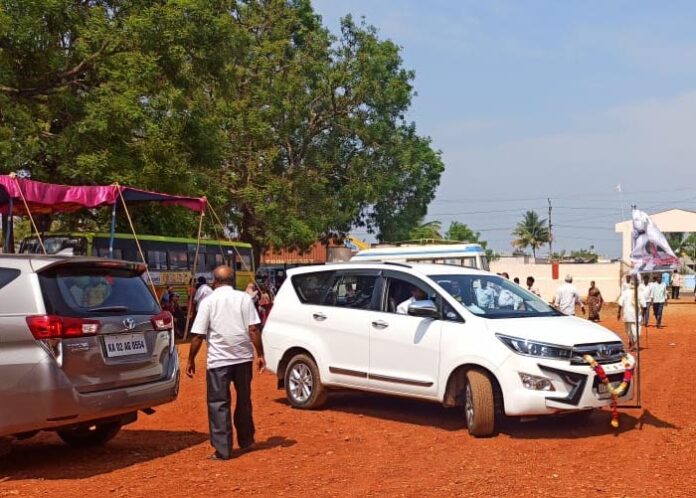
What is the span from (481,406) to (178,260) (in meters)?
18.5

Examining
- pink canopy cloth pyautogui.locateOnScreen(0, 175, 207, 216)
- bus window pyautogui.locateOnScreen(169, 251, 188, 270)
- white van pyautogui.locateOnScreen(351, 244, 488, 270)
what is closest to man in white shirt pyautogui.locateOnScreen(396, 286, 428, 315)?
pink canopy cloth pyautogui.locateOnScreen(0, 175, 207, 216)

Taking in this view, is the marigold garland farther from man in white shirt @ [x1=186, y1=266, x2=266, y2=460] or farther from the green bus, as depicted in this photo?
the green bus

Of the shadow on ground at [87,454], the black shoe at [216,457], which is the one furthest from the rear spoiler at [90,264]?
the black shoe at [216,457]

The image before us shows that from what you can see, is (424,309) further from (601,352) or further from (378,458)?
(378,458)

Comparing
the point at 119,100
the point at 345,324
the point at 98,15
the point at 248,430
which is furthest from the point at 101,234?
the point at 248,430

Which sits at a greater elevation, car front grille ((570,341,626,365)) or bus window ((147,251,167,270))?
bus window ((147,251,167,270))

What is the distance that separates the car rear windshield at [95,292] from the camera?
6496 mm

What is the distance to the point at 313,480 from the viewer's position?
21.2ft

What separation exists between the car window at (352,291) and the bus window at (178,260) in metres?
15.6

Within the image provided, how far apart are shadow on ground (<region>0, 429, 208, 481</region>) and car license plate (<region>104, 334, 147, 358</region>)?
3.21 ft

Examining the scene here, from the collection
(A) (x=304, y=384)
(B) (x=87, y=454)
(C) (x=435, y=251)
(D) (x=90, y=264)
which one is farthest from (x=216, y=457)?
(C) (x=435, y=251)

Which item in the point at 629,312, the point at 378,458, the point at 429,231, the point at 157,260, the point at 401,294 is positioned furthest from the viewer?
the point at 429,231

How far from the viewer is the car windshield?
28.8 feet

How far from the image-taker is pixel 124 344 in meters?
6.92
